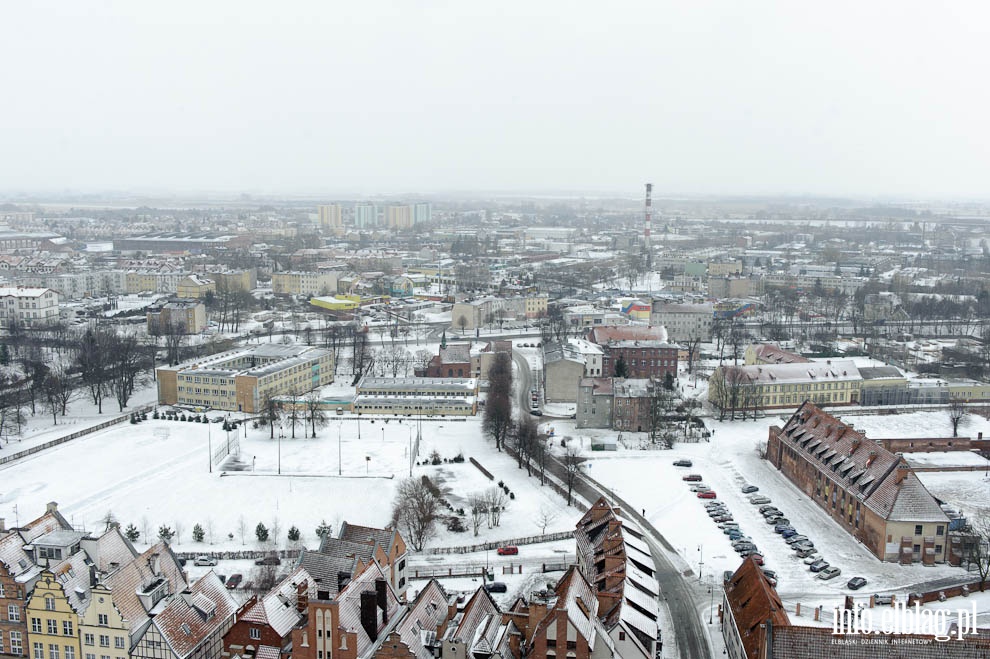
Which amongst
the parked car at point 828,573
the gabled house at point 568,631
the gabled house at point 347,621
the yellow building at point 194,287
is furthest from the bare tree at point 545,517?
the yellow building at point 194,287

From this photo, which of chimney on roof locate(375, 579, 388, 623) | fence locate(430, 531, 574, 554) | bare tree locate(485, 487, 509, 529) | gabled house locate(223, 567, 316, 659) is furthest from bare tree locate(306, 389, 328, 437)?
chimney on roof locate(375, 579, 388, 623)

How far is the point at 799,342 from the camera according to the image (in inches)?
2007

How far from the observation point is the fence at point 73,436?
2974 cm

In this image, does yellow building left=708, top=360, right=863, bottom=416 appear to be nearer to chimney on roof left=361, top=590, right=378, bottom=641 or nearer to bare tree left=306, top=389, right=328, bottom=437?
bare tree left=306, top=389, right=328, bottom=437

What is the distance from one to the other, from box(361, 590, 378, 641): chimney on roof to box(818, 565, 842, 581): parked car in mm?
11174

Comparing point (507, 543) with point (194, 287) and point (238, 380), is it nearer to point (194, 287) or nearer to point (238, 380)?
point (238, 380)

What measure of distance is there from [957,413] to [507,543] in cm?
2066

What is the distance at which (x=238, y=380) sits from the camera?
3653 centimetres

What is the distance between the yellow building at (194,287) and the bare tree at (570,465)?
41.6 m

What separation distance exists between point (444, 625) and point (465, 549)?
6895 millimetres

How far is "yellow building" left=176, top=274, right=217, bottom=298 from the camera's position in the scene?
65.0 m

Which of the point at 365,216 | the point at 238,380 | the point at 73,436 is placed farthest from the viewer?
the point at 365,216

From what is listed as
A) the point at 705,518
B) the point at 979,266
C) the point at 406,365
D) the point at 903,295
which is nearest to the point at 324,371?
the point at 406,365

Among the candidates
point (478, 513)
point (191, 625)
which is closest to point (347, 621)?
point (191, 625)
